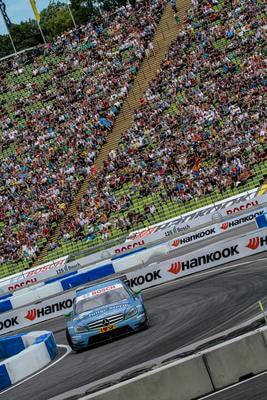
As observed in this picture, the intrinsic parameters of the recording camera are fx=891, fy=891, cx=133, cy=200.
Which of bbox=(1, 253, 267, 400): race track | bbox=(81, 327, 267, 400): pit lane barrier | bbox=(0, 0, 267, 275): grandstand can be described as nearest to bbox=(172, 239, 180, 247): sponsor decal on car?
bbox=(0, 0, 267, 275): grandstand

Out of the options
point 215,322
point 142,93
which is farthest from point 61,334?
point 142,93

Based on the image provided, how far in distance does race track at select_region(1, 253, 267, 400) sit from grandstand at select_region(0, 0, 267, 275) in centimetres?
1732

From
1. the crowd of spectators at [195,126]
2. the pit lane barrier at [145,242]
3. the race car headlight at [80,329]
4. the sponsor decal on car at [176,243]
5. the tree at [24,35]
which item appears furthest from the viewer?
the tree at [24,35]

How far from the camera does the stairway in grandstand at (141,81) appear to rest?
47.6m

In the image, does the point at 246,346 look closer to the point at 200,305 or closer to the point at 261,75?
the point at 200,305

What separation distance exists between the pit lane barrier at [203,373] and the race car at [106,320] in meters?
6.81

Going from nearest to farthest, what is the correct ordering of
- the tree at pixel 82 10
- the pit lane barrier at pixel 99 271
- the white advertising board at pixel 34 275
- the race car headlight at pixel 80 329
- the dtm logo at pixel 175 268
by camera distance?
the race car headlight at pixel 80 329, the dtm logo at pixel 175 268, the pit lane barrier at pixel 99 271, the white advertising board at pixel 34 275, the tree at pixel 82 10

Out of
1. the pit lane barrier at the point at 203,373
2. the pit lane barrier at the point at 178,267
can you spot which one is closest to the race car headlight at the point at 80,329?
the pit lane barrier at the point at 203,373

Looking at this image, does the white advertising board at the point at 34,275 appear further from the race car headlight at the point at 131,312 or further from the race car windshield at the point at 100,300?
the race car headlight at the point at 131,312

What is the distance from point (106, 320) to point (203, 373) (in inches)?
273

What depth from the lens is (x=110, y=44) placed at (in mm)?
54000

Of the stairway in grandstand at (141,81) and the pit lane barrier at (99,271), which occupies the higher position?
the stairway in grandstand at (141,81)

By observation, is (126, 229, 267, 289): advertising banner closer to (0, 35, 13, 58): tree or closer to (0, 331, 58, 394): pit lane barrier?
(0, 331, 58, 394): pit lane barrier

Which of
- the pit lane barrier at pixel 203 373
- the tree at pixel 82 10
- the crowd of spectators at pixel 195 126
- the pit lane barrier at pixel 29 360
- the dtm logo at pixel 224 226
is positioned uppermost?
the tree at pixel 82 10
